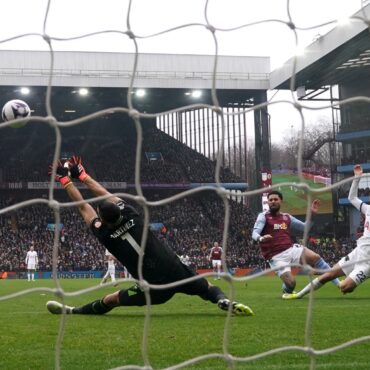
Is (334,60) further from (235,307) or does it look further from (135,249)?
(135,249)

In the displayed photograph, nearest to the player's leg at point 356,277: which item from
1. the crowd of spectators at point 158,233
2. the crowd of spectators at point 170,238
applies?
the crowd of spectators at point 170,238

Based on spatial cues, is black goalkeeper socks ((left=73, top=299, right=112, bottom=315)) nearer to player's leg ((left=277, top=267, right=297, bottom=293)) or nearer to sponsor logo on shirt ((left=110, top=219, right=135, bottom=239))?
sponsor logo on shirt ((left=110, top=219, right=135, bottom=239))

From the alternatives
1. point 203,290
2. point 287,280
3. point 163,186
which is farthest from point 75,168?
point 163,186

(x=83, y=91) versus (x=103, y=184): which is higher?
(x=83, y=91)

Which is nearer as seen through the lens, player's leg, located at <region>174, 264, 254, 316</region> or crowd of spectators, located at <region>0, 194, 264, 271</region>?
player's leg, located at <region>174, 264, 254, 316</region>

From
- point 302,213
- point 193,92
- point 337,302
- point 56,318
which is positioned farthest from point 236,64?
point 56,318

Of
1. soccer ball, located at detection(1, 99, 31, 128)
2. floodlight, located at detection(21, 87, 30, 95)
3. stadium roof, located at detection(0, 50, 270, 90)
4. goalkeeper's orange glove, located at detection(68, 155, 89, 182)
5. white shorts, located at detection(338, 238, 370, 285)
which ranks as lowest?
white shorts, located at detection(338, 238, 370, 285)

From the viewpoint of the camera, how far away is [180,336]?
593 centimetres

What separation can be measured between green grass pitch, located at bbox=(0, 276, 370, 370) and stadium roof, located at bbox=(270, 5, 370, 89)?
18.1 metres

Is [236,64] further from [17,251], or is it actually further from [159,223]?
[17,251]

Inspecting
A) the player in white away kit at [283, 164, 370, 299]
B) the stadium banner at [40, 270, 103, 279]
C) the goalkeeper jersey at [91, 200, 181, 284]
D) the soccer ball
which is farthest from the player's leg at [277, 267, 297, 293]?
the stadium banner at [40, 270, 103, 279]

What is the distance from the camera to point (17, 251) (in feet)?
106

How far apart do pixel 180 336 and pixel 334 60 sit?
24.6 m

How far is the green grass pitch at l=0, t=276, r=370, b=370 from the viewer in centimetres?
458
